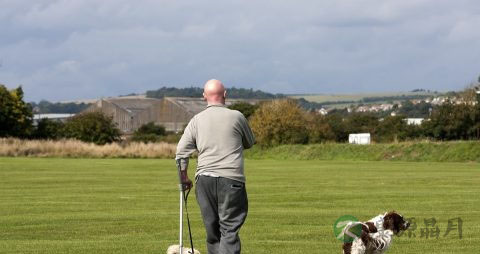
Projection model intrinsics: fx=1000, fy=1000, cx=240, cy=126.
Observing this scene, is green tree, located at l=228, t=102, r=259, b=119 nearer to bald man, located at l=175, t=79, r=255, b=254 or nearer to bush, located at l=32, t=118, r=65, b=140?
bush, located at l=32, t=118, r=65, b=140

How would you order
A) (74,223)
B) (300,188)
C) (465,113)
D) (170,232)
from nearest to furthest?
1. (170,232)
2. (74,223)
3. (300,188)
4. (465,113)

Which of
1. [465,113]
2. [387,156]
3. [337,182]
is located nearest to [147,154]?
[387,156]

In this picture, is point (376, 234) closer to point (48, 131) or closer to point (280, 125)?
point (280, 125)

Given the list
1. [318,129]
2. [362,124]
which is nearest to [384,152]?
[318,129]

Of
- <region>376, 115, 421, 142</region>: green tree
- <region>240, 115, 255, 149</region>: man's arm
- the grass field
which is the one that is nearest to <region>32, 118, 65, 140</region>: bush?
<region>376, 115, 421, 142</region>: green tree

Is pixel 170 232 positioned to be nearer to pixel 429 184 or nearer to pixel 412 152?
pixel 429 184

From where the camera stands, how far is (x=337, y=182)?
120 feet

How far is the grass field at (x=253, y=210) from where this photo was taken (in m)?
16.4

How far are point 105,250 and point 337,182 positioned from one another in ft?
71.1

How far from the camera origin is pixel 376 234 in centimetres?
1216

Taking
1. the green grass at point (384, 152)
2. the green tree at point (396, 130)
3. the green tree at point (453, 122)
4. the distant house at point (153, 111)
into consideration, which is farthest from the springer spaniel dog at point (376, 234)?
the distant house at point (153, 111)

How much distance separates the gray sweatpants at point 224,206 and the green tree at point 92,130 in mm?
86514

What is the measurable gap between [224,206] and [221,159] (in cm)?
55

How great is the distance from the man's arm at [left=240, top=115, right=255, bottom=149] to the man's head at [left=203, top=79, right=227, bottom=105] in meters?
0.34
